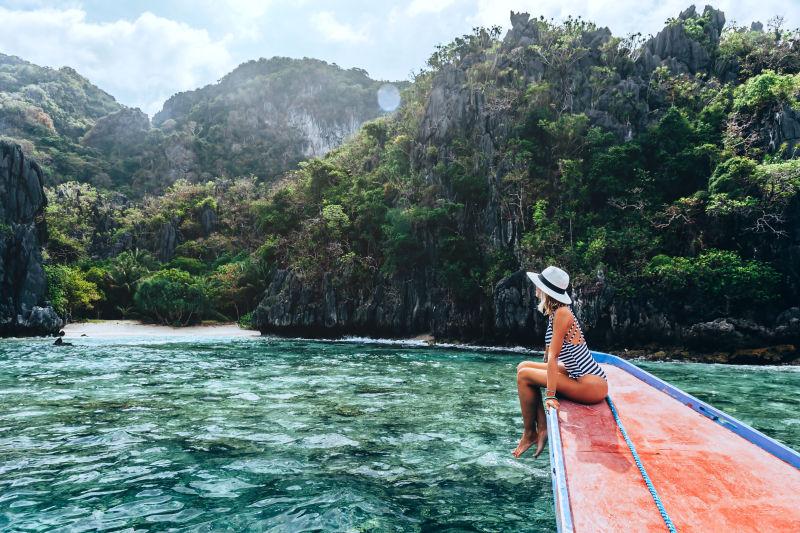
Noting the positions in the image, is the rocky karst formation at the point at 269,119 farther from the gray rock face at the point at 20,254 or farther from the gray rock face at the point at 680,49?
the gray rock face at the point at 680,49

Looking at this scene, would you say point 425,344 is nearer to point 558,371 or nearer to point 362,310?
point 362,310

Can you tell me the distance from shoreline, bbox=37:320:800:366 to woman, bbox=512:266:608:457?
1771 cm

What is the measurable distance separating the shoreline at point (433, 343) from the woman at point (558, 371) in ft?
58.1

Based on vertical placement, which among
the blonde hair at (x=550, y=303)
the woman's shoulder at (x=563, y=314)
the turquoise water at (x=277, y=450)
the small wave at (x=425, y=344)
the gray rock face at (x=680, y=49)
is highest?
the gray rock face at (x=680, y=49)

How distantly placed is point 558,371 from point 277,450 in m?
4.05

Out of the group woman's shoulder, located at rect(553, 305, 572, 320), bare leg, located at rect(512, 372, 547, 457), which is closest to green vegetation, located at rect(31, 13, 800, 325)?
bare leg, located at rect(512, 372, 547, 457)

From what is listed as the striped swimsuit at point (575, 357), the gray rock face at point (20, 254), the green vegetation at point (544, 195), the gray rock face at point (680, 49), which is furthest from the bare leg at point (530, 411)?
the gray rock face at point (680, 49)

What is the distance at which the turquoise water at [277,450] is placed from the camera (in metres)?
4.23

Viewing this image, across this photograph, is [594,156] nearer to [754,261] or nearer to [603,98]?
[603,98]

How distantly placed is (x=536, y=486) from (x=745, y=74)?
3647cm

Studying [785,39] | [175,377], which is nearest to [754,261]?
[785,39]

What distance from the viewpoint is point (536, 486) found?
16.4ft

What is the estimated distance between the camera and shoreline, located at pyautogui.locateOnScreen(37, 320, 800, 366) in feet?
58.9

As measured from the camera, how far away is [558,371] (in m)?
4.27
